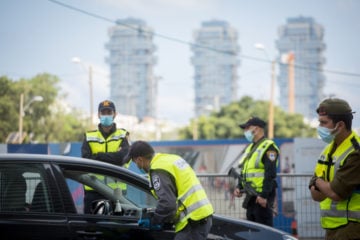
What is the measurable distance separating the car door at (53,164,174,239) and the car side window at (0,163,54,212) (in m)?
0.16

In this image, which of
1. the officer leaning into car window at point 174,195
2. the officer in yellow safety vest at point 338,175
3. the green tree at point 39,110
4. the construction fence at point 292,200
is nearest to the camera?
the officer in yellow safety vest at point 338,175

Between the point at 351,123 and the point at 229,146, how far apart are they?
1133 cm

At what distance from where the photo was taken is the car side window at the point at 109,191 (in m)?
5.91

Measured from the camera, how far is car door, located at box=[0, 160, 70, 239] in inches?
218

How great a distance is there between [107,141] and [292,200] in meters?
4.63

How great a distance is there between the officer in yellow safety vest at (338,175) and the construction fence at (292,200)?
234 inches

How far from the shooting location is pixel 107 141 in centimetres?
854

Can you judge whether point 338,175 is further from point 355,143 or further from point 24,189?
point 24,189

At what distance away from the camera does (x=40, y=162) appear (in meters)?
5.78

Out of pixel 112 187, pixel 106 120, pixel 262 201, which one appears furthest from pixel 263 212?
pixel 112 187

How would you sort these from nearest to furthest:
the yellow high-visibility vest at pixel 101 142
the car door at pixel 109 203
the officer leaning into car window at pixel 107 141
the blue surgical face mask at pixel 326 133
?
the blue surgical face mask at pixel 326 133
the car door at pixel 109 203
the officer leaning into car window at pixel 107 141
the yellow high-visibility vest at pixel 101 142

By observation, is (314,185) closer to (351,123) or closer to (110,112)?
(351,123)

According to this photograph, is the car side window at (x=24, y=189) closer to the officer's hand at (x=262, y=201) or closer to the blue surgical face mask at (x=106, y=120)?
the blue surgical face mask at (x=106, y=120)

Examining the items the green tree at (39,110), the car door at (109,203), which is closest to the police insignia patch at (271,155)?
the car door at (109,203)
